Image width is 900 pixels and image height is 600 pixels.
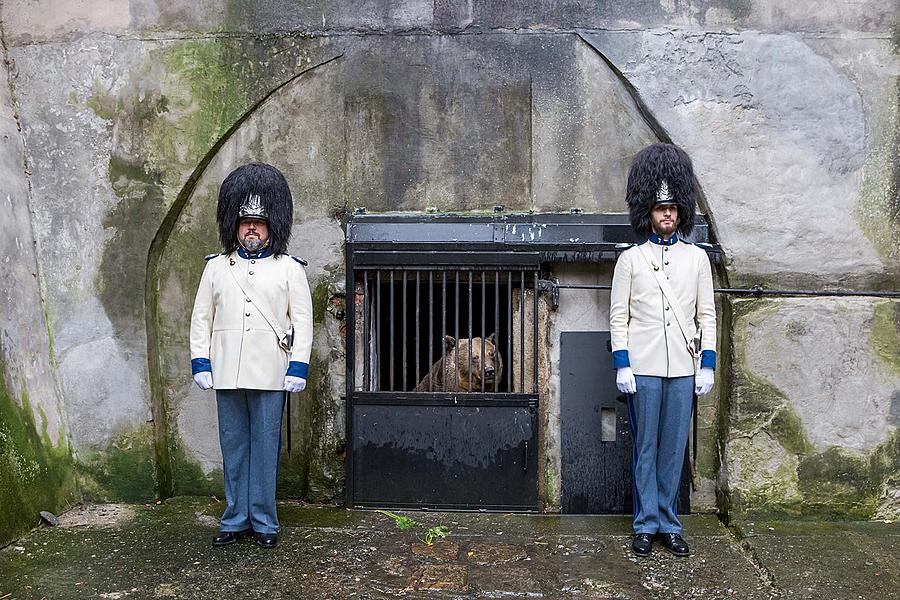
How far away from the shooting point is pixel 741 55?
4.77m

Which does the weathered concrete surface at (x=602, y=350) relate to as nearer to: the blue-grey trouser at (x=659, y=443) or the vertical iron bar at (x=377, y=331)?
the blue-grey trouser at (x=659, y=443)

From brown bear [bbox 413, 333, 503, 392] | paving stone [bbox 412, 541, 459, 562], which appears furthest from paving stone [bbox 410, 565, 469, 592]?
→ brown bear [bbox 413, 333, 503, 392]

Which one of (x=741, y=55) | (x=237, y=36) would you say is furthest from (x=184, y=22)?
(x=741, y=55)

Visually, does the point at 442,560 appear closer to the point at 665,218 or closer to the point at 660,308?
the point at 660,308

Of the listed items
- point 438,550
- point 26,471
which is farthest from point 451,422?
point 26,471

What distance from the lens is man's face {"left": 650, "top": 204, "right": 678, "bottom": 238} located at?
4.21 m

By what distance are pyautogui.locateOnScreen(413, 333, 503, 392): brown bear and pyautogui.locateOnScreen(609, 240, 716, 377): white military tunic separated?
93 centimetres

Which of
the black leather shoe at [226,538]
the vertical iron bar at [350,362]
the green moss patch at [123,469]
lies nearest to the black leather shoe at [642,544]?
the vertical iron bar at [350,362]

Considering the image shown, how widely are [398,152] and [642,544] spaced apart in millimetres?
2562

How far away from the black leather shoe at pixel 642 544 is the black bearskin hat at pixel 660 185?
5.01 ft

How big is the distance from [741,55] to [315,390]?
10.3 ft

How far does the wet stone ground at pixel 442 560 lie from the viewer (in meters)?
3.86

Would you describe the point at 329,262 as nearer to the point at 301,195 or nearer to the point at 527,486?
the point at 301,195

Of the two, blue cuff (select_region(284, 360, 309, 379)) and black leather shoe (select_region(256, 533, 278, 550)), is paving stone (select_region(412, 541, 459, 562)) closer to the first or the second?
black leather shoe (select_region(256, 533, 278, 550))
